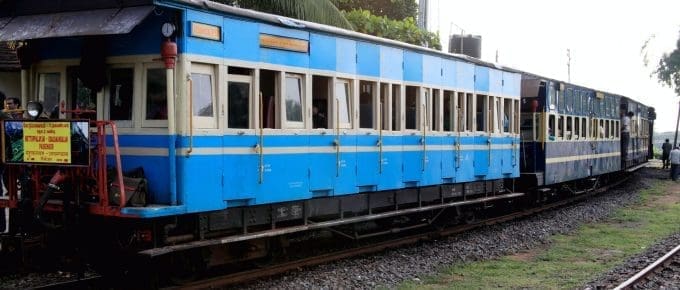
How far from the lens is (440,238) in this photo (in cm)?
1257

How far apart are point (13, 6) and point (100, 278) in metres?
3.26

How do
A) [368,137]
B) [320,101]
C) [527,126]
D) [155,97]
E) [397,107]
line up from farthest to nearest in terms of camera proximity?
[527,126] → [397,107] → [368,137] → [320,101] → [155,97]

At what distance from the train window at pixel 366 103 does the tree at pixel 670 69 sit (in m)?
38.7

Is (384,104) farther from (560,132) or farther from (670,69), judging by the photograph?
(670,69)

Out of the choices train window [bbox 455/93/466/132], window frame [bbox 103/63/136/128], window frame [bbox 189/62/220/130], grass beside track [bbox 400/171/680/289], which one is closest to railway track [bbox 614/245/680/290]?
grass beside track [bbox 400/171/680/289]

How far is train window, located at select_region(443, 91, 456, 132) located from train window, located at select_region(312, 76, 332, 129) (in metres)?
3.52

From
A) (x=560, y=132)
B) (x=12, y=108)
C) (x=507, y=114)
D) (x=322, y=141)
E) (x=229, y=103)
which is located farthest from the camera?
(x=560, y=132)

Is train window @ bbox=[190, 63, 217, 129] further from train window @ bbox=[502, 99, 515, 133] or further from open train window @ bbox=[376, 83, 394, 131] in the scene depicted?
train window @ bbox=[502, 99, 515, 133]

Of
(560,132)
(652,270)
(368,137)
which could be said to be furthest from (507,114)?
(652,270)

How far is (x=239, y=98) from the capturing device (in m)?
8.22

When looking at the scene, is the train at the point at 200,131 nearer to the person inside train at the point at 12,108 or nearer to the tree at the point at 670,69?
the person inside train at the point at 12,108

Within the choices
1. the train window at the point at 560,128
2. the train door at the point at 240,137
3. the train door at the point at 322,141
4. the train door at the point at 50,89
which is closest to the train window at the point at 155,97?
the train door at the point at 240,137

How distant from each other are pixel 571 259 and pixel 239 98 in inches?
222

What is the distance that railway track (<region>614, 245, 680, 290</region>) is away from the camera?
8781mm
